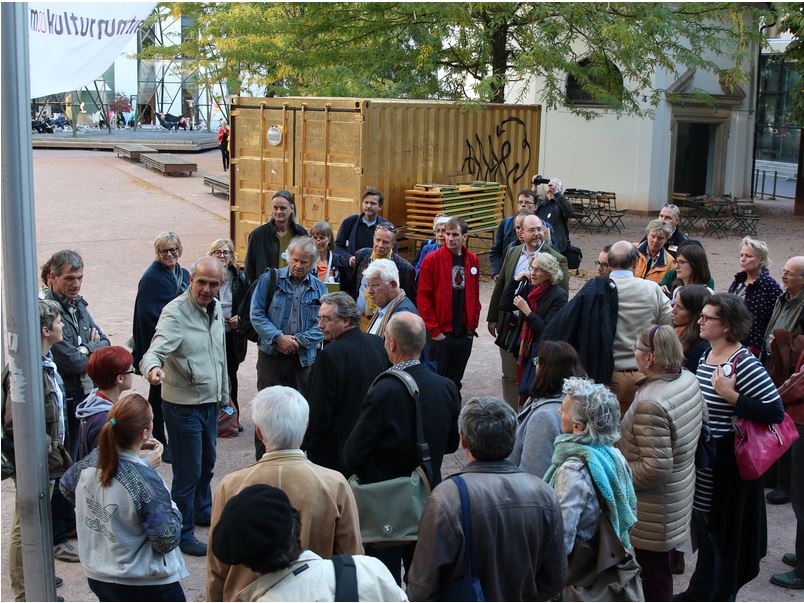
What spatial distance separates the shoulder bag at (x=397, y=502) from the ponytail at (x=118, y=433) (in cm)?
111

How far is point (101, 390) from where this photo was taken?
4.95m

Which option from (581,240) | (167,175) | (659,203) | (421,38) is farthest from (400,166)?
(167,175)

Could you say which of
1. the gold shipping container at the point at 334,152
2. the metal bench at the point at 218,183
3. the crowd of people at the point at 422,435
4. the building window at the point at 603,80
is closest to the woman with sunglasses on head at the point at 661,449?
the crowd of people at the point at 422,435

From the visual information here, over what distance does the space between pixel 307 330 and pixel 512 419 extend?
11.2 ft

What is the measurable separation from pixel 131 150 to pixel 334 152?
2349cm

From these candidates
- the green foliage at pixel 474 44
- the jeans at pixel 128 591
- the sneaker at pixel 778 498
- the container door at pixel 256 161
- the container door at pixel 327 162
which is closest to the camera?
the jeans at pixel 128 591

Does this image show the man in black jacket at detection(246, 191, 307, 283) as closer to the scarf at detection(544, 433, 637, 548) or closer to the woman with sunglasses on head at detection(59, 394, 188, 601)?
the woman with sunglasses on head at detection(59, 394, 188, 601)

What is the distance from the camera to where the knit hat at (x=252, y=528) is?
115 inches

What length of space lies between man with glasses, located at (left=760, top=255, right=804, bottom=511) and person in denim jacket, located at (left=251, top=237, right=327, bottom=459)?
3282 millimetres

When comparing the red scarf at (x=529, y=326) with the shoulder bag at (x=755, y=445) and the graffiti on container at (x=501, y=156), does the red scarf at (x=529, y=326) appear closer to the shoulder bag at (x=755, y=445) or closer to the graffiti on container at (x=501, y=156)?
the shoulder bag at (x=755, y=445)

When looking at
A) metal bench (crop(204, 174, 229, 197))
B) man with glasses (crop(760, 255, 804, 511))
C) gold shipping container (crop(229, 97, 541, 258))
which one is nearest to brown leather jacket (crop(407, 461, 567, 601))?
man with glasses (crop(760, 255, 804, 511))

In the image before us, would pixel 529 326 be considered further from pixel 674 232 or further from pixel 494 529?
pixel 494 529

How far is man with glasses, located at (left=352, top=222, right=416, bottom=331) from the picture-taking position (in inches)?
313

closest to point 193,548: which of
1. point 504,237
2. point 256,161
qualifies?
point 504,237
